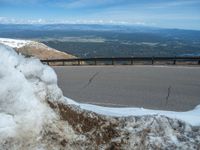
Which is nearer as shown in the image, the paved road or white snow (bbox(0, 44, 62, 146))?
white snow (bbox(0, 44, 62, 146))

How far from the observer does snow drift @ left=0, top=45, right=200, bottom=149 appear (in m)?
4.82

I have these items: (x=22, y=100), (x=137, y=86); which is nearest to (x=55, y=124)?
(x=22, y=100)

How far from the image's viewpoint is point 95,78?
21.2 m

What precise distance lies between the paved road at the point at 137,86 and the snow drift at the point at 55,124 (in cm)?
825

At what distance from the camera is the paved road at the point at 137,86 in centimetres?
1471

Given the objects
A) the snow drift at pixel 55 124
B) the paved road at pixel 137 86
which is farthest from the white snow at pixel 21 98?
the paved road at pixel 137 86

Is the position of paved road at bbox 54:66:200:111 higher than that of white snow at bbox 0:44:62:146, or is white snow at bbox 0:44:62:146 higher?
white snow at bbox 0:44:62:146

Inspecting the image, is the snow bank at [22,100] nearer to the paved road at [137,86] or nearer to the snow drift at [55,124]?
the snow drift at [55,124]

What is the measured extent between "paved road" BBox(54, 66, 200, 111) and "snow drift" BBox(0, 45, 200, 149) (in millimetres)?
8248

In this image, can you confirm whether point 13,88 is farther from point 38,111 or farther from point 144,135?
point 144,135

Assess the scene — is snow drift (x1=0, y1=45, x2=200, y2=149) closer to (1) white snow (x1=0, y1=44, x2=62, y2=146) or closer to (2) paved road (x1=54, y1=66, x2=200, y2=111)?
(1) white snow (x1=0, y1=44, x2=62, y2=146)

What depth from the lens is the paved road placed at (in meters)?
14.7

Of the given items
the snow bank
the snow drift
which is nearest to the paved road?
the snow drift

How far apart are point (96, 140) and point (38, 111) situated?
782mm
